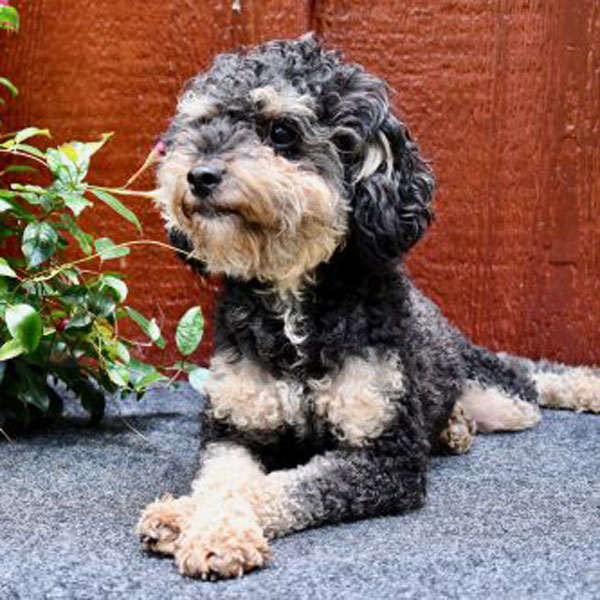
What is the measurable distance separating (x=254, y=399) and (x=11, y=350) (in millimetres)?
806

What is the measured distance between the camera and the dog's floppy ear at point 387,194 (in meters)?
2.78

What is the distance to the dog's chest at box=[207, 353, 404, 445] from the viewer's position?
2.79 m

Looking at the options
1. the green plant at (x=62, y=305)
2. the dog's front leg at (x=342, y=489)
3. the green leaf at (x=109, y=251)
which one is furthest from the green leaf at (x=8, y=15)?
the dog's front leg at (x=342, y=489)

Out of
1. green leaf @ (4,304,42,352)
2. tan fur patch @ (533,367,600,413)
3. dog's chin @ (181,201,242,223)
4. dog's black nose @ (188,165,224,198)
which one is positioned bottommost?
tan fur patch @ (533,367,600,413)

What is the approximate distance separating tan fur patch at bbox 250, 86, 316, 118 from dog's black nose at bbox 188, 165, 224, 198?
0.71 ft

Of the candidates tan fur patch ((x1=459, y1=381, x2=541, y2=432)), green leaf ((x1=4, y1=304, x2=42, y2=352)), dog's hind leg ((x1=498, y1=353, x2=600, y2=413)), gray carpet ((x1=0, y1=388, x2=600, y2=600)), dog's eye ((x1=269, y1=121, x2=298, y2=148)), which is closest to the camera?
gray carpet ((x1=0, y1=388, x2=600, y2=600))

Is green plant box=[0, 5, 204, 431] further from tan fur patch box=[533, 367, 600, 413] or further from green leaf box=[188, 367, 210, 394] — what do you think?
tan fur patch box=[533, 367, 600, 413]

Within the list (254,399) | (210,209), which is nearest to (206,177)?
(210,209)

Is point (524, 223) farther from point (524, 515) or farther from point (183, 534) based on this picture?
point (183, 534)

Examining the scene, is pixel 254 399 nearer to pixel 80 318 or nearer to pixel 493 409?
pixel 80 318

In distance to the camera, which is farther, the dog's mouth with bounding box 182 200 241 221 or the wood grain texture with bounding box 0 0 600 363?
the wood grain texture with bounding box 0 0 600 363

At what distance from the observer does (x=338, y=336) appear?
284cm

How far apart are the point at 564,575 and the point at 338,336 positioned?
2.73 feet

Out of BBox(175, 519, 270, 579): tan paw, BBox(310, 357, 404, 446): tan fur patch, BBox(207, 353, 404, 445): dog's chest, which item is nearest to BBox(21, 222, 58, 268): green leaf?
BBox(207, 353, 404, 445): dog's chest
